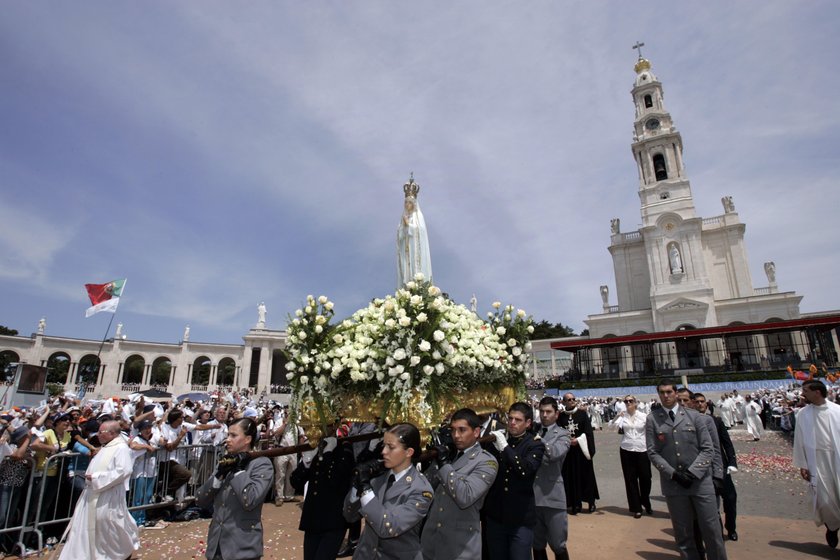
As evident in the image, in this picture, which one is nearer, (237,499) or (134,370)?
(237,499)

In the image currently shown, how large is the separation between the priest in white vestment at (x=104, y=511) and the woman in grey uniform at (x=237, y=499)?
2.01m

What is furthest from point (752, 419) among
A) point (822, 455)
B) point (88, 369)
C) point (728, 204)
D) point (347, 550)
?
point (88, 369)

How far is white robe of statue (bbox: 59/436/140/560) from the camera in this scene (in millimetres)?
4978

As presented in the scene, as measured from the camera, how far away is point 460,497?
330 cm

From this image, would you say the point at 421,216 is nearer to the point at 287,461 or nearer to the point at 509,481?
the point at 287,461

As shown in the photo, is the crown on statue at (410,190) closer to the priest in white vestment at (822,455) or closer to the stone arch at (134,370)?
the priest in white vestment at (822,455)

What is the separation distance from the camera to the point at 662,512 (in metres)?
7.62

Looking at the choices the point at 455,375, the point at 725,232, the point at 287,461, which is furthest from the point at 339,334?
the point at 725,232

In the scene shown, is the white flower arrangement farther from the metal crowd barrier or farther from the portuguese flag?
the portuguese flag

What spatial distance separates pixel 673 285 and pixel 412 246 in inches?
1678

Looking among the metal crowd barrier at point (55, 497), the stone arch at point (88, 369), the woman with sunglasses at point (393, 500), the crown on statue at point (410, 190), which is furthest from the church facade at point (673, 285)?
the stone arch at point (88, 369)

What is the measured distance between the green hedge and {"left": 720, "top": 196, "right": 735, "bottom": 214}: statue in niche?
77.4ft

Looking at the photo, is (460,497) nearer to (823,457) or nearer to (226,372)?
(823,457)

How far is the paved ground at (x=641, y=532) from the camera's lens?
18.9 ft
